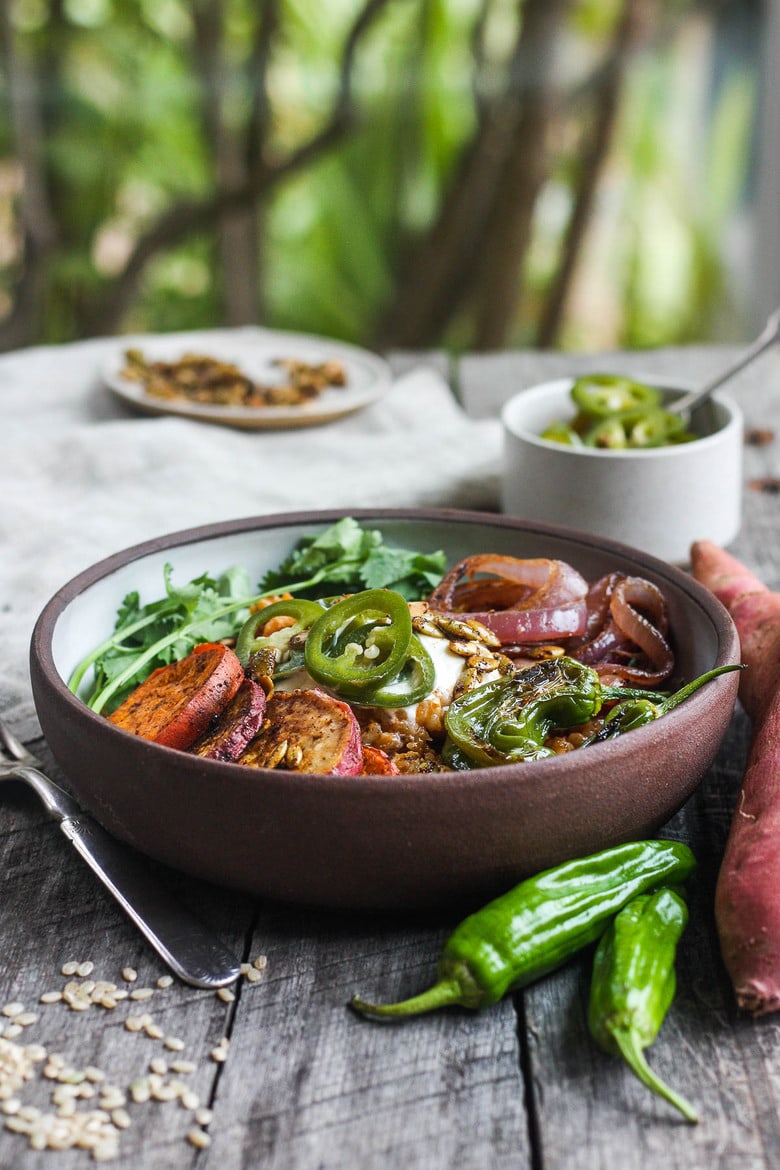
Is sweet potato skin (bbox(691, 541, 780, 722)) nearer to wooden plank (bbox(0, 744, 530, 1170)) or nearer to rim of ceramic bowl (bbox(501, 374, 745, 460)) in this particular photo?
rim of ceramic bowl (bbox(501, 374, 745, 460))

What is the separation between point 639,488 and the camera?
201cm

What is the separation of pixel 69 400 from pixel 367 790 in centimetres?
209

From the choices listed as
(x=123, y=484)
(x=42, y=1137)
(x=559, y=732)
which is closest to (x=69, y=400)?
(x=123, y=484)

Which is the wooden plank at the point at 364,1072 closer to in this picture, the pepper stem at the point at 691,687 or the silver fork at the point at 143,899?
the silver fork at the point at 143,899

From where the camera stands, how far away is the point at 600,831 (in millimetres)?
1190

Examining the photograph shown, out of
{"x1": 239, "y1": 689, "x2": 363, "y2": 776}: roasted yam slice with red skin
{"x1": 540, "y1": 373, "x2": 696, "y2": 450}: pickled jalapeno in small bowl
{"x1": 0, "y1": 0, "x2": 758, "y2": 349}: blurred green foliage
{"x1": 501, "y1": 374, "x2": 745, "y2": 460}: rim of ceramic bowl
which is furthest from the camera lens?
{"x1": 0, "y1": 0, "x2": 758, "y2": 349}: blurred green foliage

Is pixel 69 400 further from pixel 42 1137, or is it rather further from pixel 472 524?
pixel 42 1137

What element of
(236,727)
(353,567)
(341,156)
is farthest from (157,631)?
(341,156)

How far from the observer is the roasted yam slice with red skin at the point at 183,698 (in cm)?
131

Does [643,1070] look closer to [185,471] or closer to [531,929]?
[531,929]

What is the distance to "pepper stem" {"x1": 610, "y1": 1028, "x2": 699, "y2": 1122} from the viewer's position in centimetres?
100

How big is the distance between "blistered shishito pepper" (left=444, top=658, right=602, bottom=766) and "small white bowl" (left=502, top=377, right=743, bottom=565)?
72 centimetres

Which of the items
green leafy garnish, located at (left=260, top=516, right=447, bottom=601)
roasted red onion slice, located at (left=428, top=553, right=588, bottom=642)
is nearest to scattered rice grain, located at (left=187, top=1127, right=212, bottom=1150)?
roasted red onion slice, located at (left=428, top=553, right=588, bottom=642)

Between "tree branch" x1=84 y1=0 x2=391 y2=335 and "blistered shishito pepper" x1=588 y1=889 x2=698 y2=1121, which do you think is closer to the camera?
"blistered shishito pepper" x1=588 y1=889 x2=698 y2=1121
